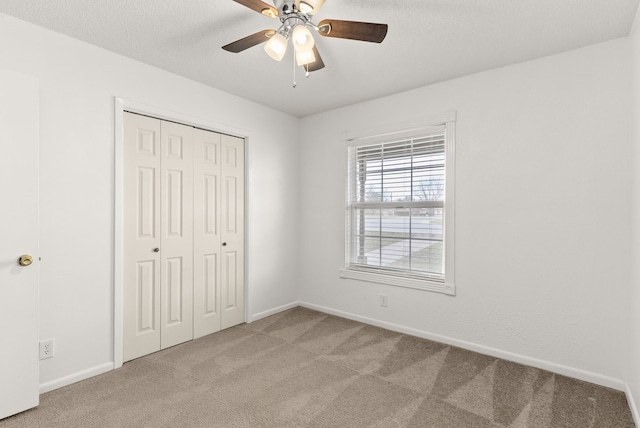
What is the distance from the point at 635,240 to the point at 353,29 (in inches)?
85.8

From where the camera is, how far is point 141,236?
2740mm

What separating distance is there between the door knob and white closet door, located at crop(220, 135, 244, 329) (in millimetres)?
1563

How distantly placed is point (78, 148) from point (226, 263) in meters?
1.65

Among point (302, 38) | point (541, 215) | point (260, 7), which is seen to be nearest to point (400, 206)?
point (541, 215)

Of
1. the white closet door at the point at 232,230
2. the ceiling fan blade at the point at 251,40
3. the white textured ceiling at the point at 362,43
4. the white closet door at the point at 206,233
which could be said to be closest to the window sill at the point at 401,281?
the white closet door at the point at 232,230

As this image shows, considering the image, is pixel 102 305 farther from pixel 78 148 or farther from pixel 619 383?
pixel 619 383

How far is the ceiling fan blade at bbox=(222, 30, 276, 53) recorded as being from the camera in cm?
188

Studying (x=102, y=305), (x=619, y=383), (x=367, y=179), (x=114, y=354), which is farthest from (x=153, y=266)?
(x=619, y=383)

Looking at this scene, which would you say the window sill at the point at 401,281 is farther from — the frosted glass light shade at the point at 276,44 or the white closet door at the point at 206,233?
the frosted glass light shade at the point at 276,44

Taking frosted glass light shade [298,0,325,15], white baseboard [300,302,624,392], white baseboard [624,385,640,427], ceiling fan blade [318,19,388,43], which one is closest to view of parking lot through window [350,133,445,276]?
white baseboard [300,302,624,392]

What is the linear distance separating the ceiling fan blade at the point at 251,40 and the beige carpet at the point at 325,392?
7.36ft

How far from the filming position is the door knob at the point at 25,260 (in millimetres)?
1986

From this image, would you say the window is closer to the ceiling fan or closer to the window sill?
the window sill

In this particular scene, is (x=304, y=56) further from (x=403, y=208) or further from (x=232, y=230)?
(x=232, y=230)
